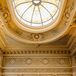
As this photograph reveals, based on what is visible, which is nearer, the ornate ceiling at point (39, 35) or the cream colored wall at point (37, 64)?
the ornate ceiling at point (39, 35)

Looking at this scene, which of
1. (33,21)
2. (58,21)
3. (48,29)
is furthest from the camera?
(33,21)

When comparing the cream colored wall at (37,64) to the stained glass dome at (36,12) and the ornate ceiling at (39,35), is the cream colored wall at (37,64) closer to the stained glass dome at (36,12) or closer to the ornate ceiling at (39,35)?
the ornate ceiling at (39,35)

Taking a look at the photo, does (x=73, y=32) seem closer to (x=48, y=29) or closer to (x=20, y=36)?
(x=48, y=29)

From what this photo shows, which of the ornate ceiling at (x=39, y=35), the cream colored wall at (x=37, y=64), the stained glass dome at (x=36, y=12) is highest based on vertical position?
the stained glass dome at (x=36, y=12)

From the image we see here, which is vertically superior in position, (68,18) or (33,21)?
(33,21)

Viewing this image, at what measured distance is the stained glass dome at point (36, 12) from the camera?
11273 millimetres

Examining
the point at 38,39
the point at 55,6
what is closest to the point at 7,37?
the point at 38,39

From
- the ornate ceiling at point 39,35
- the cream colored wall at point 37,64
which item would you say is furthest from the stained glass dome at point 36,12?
the cream colored wall at point 37,64

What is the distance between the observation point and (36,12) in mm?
12234

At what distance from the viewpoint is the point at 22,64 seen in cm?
1275

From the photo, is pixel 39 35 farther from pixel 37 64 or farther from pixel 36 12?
pixel 37 64

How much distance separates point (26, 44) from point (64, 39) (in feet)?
8.79

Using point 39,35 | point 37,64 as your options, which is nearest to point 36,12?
point 39,35

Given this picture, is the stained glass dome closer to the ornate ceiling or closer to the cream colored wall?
the ornate ceiling
